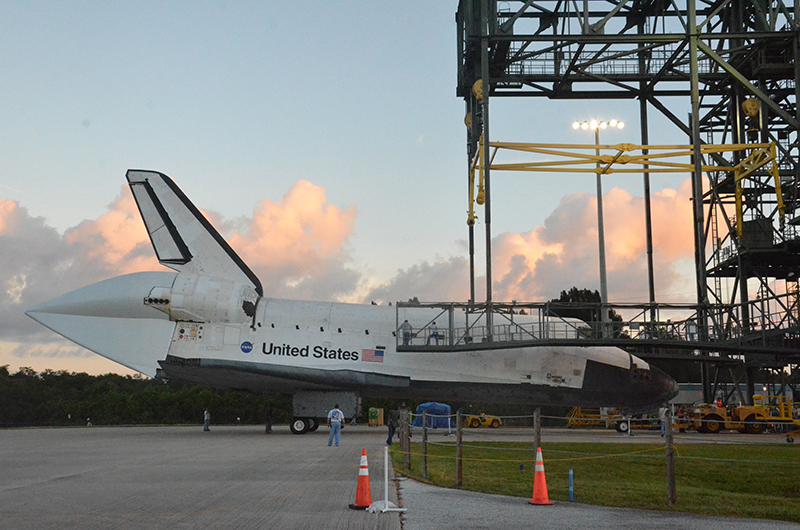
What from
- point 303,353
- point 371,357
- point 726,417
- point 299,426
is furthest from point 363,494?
point 726,417

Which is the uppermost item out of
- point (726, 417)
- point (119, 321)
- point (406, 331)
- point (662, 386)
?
point (119, 321)

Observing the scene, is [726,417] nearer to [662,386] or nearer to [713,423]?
[713,423]

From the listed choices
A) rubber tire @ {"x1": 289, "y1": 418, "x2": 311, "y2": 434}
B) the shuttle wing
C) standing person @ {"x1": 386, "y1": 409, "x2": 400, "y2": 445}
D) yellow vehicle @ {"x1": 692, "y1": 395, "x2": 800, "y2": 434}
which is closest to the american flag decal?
standing person @ {"x1": 386, "y1": 409, "x2": 400, "y2": 445}

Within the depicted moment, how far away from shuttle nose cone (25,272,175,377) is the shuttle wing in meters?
1.07

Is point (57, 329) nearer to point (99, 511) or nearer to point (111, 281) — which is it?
point (111, 281)

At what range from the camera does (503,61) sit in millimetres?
26516

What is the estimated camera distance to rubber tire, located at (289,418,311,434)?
24.8 m

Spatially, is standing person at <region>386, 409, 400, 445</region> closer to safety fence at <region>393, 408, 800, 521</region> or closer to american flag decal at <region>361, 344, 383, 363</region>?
safety fence at <region>393, 408, 800, 521</region>

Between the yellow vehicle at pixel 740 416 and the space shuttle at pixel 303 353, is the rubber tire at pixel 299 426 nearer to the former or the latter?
the space shuttle at pixel 303 353

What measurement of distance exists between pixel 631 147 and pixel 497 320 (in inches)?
303

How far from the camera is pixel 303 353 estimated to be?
24.6m

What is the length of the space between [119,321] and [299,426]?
7.30m

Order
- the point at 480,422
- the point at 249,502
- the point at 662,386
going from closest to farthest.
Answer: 1. the point at 249,502
2. the point at 662,386
3. the point at 480,422

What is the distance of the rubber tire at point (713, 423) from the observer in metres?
26.1
